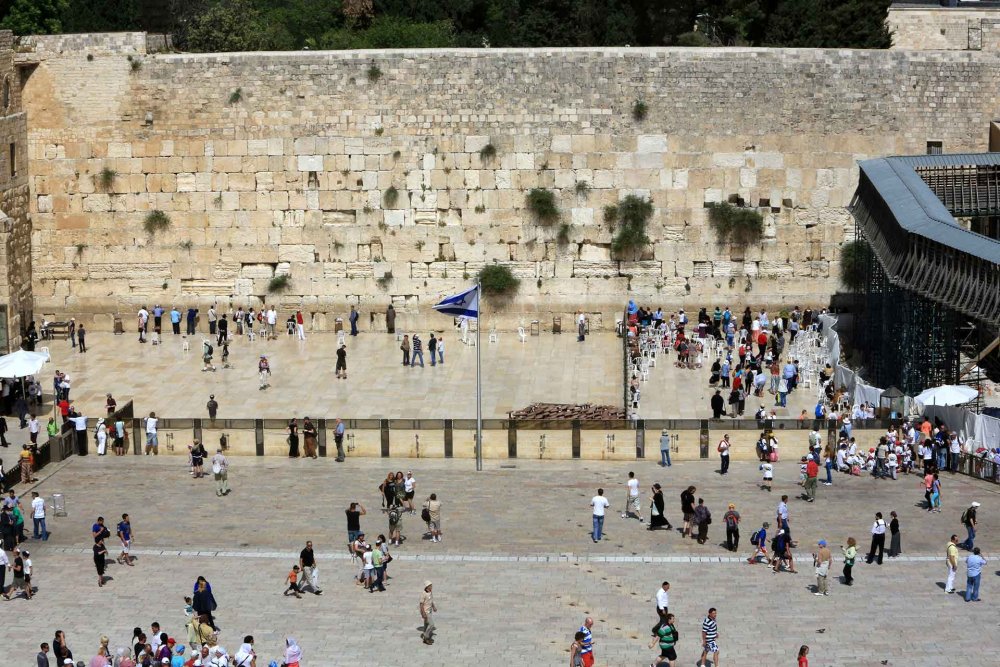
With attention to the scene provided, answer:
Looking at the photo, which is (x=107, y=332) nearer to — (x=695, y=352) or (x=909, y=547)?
(x=695, y=352)

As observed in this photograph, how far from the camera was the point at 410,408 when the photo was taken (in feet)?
121

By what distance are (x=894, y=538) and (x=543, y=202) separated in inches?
722

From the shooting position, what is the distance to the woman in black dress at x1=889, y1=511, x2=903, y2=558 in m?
27.1

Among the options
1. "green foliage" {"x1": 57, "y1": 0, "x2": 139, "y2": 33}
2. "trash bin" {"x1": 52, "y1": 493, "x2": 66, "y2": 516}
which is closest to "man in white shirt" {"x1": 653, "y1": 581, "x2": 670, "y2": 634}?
"trash bin" {"x1": 52, "y1": 493, "x2": 66, "y2": 516}

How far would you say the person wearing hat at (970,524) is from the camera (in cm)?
2706

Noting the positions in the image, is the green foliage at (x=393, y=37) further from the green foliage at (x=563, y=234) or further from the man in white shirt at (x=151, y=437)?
the man in white shirt at (x=151, y=437)

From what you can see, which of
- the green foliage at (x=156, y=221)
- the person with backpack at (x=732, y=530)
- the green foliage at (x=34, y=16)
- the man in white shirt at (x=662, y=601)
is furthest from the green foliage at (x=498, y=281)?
the man in white shirt at (x=662, y=601)

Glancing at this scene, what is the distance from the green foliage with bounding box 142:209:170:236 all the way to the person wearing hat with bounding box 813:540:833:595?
23.2 metres

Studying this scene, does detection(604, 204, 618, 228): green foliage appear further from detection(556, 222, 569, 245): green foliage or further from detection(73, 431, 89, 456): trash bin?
detection(73, 431, 89, 456): trash bin

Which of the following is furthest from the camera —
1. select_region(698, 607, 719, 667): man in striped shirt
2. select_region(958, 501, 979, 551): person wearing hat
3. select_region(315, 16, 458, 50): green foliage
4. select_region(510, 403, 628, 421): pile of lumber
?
select_region(315, 16, 458, 50): green foliage

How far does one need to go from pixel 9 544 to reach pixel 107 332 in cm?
1702

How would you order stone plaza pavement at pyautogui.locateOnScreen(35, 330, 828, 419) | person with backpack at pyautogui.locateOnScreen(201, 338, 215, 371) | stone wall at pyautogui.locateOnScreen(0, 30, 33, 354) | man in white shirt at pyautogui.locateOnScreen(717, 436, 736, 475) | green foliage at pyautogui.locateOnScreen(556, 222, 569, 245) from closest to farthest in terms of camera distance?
man in white shirt at pyautogui.locateOnScreen(717, 436, 736, 475)
stone plaza pavement at pyautogui.locateOnScreen(35, 330, 828, 419)
person with backpack at pyautogui.locateOnScreen(201, 338, 215, 371)
stone wall at pyautogui.locateOnScreen(0, 30, 33, 354)
green foliage at pyautogui.locateOnScreen(556, 222, 569, 245)

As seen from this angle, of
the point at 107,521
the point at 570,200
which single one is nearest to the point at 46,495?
the point at 107,521

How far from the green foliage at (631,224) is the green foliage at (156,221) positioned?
10751mm
